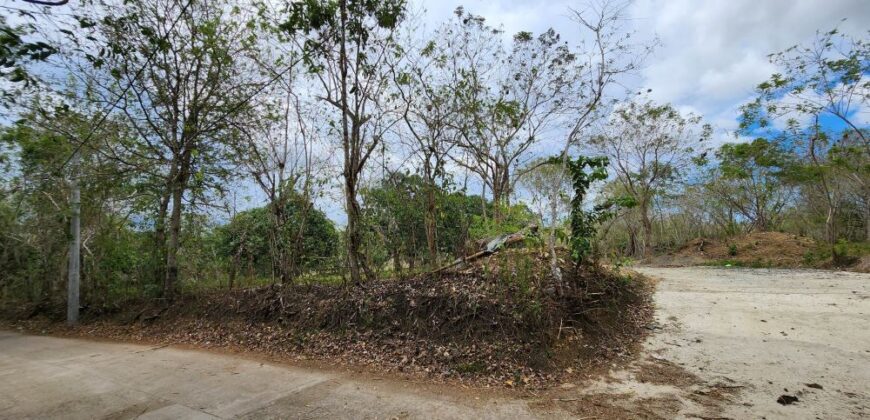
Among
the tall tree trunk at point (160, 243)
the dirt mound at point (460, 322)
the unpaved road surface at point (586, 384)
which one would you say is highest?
the tall tree trunk at point (160, 243)

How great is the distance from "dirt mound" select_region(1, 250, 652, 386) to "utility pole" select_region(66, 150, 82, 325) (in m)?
3.10

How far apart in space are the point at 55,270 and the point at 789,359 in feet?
51.1

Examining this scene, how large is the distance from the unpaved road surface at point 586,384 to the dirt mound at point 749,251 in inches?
327

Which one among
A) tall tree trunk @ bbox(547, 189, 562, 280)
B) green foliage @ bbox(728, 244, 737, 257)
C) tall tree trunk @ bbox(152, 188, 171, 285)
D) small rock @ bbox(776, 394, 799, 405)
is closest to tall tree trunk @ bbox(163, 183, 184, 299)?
tall tree trunk @ bbox(152, 188, 171, 285)

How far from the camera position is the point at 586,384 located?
3994 mm

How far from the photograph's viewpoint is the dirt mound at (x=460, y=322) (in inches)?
→ 178

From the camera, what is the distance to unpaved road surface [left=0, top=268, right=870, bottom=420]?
349cm

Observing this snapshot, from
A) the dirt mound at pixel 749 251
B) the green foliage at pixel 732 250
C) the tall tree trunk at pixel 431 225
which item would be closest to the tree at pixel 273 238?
the tall tree trunk at pixel 431 225

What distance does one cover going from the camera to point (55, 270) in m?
10.8

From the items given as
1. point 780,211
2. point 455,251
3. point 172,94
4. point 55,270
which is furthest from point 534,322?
point 780,211

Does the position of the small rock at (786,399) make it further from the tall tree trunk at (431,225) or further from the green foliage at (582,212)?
the tall tree trunk at (431,225)

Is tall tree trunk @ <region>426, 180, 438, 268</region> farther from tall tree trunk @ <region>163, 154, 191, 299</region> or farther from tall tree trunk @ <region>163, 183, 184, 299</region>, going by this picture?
tall tree trunk @ <region>163, 183, 184, 299</region>

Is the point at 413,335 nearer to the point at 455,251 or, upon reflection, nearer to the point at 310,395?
the point at 310,395

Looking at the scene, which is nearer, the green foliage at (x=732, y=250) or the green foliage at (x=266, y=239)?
the green foliage at (x=266, y=239)
